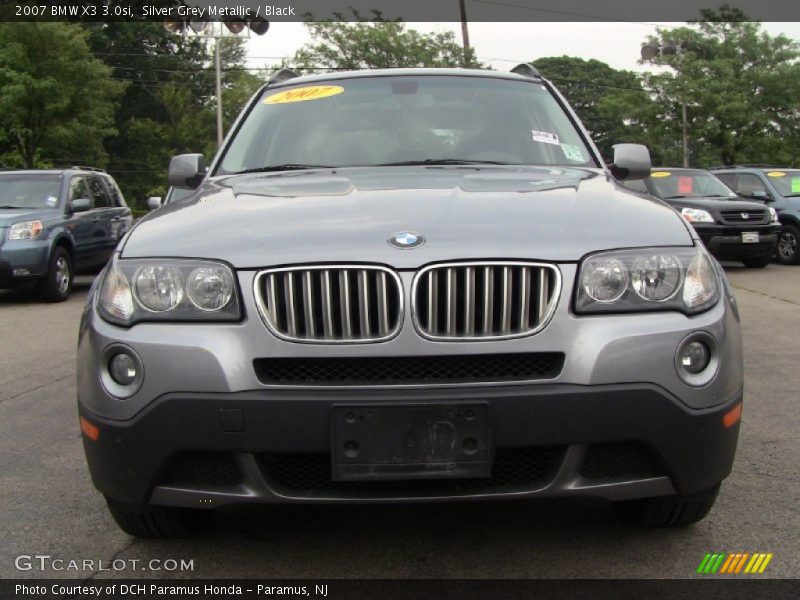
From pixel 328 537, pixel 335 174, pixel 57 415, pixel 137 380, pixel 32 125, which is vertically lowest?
pixel 32 125

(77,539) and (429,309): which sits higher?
(429,309)

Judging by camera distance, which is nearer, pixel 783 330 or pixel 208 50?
pixel 783 330

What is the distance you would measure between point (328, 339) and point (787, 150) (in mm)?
42362

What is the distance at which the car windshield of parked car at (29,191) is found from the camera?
1207 centimetres

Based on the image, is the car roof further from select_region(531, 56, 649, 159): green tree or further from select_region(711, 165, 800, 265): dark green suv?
select_region(531, 56, 649, 159): green tree

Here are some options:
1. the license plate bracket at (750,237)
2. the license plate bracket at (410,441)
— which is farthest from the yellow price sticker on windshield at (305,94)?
the license plate bracket at (750,237)

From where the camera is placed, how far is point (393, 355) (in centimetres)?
259

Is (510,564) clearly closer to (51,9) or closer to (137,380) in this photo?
(137,380)

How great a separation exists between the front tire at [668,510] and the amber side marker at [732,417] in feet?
0.81

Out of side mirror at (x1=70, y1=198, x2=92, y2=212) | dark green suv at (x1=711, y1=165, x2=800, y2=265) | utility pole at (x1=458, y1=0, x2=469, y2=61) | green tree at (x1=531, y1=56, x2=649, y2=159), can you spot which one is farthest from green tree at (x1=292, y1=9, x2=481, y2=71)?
side mirror at (x1=70, y1=198, x2=92, y2=212)

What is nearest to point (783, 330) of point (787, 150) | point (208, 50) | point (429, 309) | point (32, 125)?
point (429, 309)

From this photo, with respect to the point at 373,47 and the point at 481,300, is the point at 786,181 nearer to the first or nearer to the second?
the point at 481,300

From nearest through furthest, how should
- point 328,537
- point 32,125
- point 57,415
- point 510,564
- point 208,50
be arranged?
1. point 510,564
2. point 328,537
3. point 57,415
4. point 32,125
5. point 208,50

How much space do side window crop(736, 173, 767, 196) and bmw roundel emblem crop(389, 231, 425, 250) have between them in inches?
611
